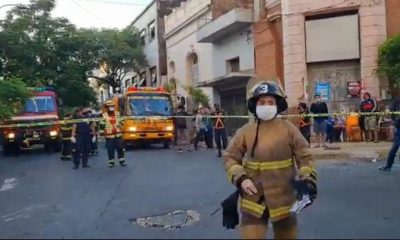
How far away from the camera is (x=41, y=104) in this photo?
831 inches

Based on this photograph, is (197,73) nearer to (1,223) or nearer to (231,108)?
(231,108)

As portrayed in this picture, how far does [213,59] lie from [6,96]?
46.8 feet

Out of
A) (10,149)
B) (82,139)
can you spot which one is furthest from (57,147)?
(82,139)

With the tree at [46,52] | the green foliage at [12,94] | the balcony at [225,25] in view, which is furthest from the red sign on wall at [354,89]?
the tree at [46,52]

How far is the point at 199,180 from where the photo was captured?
10523mm

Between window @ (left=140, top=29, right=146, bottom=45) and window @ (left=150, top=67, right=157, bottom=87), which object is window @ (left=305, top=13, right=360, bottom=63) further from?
window @ (left=140, top=29, right=146, bottom=45)

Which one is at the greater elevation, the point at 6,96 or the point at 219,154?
the point at 6,96

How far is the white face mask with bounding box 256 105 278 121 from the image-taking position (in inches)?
156

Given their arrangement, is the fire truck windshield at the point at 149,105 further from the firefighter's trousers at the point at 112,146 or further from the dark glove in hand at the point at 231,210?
the dark glove in hand at the point at 231,210

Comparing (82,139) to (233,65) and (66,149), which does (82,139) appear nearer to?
(66,149)

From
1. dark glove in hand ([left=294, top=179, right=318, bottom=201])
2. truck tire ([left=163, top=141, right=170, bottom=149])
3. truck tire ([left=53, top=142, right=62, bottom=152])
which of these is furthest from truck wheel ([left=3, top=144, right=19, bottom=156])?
dark glove in hand ([left=294, top=179, right=318, bottom=201])

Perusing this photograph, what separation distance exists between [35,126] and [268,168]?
1741 centimetres

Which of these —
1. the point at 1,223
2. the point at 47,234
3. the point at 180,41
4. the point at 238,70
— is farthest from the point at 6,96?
the point at 180,41

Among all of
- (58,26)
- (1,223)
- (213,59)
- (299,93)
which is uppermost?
(58,26)
